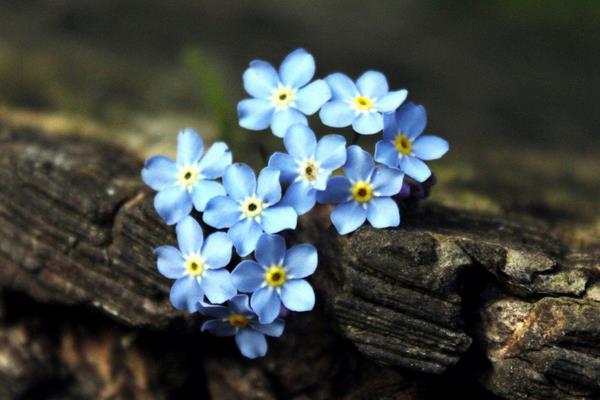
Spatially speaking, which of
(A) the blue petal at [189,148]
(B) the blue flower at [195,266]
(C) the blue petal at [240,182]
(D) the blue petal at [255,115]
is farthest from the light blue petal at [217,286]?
(D) the blue petal at [255,115]

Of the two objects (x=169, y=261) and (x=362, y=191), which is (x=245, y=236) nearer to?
(x=169, y=261)

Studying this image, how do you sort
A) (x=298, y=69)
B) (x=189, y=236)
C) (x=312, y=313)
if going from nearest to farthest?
(x=189, y=236) → (x=298, y=69) → (x=312, y=313)

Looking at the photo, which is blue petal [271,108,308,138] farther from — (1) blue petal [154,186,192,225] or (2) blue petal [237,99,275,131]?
(1) blue petal [154,186,192,225]

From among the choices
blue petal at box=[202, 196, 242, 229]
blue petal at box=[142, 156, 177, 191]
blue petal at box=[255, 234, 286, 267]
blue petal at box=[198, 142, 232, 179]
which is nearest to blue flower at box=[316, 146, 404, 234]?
blue petal at box=[255, 234, 286, 267]

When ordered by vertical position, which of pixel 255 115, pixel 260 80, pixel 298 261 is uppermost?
pixel 260 80

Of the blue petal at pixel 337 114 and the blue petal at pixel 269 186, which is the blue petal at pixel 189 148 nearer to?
the blue petal at pixel 269 186

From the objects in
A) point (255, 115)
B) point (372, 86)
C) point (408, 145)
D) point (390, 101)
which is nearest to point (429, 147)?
point (408, 145)
